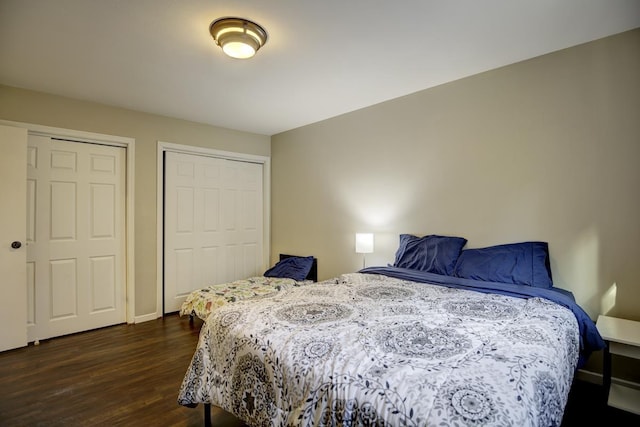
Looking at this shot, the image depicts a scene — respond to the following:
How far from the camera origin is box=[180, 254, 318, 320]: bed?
11.1 feet

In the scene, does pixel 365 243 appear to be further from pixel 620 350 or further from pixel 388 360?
pixel 388 360

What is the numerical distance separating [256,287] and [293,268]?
23.8 inches

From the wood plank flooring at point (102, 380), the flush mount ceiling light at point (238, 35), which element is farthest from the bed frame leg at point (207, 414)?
the flush mount ceiling light at point (238, 35)

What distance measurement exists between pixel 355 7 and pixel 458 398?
1.95 metres

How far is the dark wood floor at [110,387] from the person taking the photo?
1.92 meters

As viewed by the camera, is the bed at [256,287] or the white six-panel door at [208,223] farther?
the white six-panel door at [208,223]

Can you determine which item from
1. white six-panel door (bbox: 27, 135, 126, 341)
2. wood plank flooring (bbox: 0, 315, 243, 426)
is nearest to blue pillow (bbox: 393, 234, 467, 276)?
wood plank flooring (bbox: 0, 315, 243, 426)

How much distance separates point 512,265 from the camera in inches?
93.0

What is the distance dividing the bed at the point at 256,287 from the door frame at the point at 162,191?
31 centimetres

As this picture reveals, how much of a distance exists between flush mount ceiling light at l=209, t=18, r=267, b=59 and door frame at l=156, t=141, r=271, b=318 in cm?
214

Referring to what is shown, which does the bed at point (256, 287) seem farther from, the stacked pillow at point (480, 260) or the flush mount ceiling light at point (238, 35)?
the flush mount ceiling light at point (238, 35)

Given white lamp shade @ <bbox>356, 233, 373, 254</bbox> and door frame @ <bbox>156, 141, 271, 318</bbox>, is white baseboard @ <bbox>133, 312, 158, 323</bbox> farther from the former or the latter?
white lamp shade @ <bbox>356, 233, 373, 254</bbox>

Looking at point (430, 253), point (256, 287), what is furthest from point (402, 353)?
point (256, 287)

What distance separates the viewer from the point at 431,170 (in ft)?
10.3
